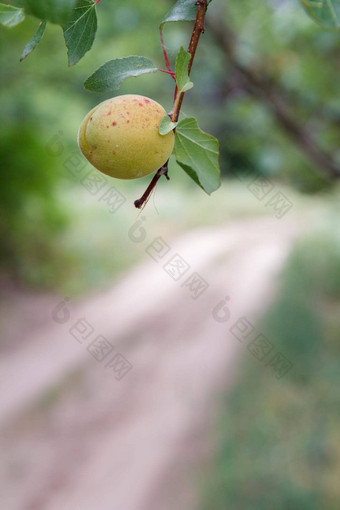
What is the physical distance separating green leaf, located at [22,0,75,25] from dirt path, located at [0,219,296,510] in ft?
9.59

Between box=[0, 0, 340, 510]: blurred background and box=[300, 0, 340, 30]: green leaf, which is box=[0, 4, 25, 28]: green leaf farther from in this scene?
box=[0, 0, 340, 510]: blurred background

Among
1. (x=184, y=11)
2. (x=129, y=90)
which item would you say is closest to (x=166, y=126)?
(x=184, y=11)

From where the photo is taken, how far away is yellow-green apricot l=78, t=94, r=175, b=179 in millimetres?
400

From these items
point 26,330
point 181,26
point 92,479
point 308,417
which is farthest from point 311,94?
point 26,330

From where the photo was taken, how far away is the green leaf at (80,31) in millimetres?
430

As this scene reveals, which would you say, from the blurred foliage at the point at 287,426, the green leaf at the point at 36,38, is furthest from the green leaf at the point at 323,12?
the blurred foliage at the point at 287,426

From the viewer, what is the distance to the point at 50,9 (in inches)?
12.5

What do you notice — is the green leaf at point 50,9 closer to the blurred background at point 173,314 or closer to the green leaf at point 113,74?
the green leaf at point 113,74

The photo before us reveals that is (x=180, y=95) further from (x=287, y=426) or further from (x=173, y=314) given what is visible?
(x=173, y=314)

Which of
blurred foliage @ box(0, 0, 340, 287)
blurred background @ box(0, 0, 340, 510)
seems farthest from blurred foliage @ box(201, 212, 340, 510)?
blurred foliage @ box(0, 0, 340, 287)

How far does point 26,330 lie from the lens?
4605 mm

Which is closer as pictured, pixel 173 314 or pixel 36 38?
pixel 36 38

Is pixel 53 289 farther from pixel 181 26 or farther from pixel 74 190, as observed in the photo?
pixel 181 26

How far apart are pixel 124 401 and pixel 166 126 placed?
3.66 m
